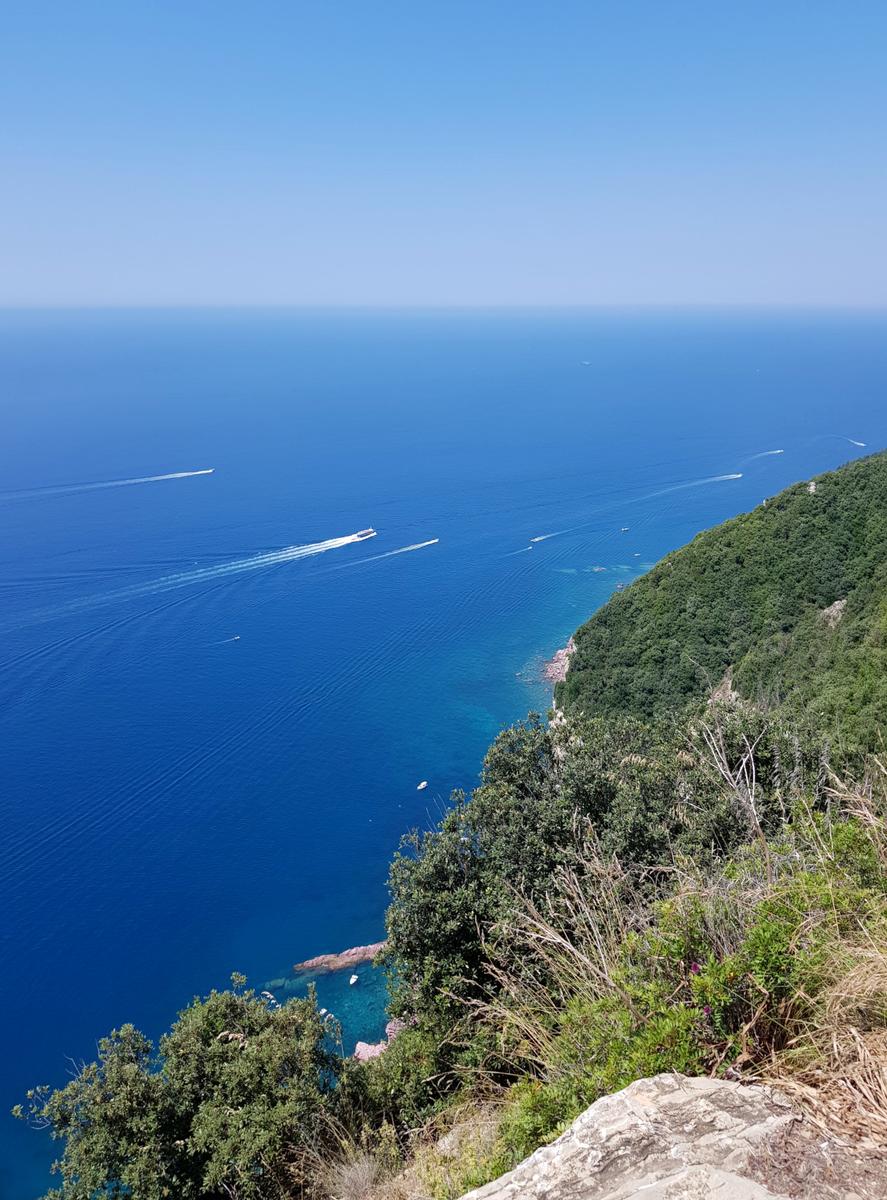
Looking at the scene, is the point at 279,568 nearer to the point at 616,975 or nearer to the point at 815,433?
the point at 616,975

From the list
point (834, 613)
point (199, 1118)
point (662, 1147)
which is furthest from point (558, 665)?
point (662, 1147)

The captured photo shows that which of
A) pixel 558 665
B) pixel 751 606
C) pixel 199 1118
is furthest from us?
pixel 558 665

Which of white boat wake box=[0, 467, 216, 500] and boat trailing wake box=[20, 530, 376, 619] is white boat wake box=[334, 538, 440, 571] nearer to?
boat trailing wake box=[20, 530, 376, 619]

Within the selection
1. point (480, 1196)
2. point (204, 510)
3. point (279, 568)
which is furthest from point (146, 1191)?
point (204, 510)

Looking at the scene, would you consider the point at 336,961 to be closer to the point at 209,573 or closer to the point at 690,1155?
the point at 690,1155

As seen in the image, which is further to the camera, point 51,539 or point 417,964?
point 51,539

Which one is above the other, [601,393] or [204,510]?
[601,393]

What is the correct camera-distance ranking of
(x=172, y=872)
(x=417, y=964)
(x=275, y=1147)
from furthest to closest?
(x=172, y=872) < (x=417, y=964) < (x=275, y=1147)
